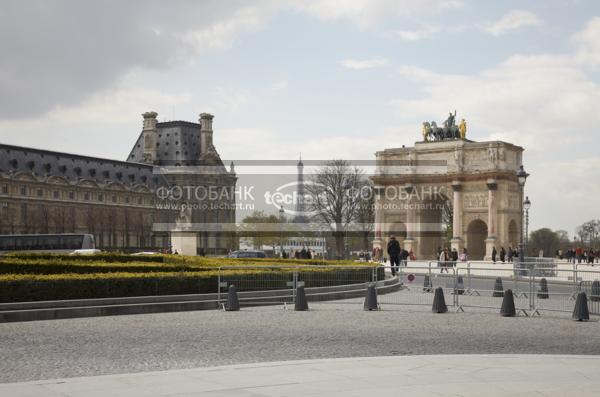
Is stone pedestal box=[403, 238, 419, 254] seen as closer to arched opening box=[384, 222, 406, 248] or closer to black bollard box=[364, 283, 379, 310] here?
arched opening box=[384, 222, 406, 248]

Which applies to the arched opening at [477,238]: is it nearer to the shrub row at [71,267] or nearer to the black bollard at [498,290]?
→ the black bollard at [498,290]

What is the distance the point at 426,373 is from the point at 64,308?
11.9 metres

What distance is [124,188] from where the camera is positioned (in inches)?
5709

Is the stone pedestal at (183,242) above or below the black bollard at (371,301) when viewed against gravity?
above

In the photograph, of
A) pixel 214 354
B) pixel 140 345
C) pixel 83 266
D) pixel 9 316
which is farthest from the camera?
pixel 83 266

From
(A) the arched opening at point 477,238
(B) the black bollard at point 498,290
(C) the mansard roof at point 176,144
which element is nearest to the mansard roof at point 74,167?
(C) the mansard roof at point 176,144

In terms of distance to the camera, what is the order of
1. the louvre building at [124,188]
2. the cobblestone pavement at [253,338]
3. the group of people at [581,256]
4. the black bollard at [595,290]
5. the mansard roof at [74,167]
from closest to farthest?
1. the cobblestone pavement at [253,338]
2. the black bollard at [595,290]
3. the group of people at [581,256]
4. the louvre building at [124,188]
5. the mansard roof at [74,167]

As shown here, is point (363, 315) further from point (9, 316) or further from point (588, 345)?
point (9, 316)

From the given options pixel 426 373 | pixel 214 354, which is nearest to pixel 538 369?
pixel 426 373

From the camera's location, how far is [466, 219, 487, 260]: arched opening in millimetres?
85375

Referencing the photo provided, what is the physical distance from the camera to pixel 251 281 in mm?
25219

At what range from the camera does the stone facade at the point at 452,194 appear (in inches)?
3191

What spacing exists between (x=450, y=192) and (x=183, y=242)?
123ft

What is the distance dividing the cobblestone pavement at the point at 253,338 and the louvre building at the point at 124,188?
90274 mm
